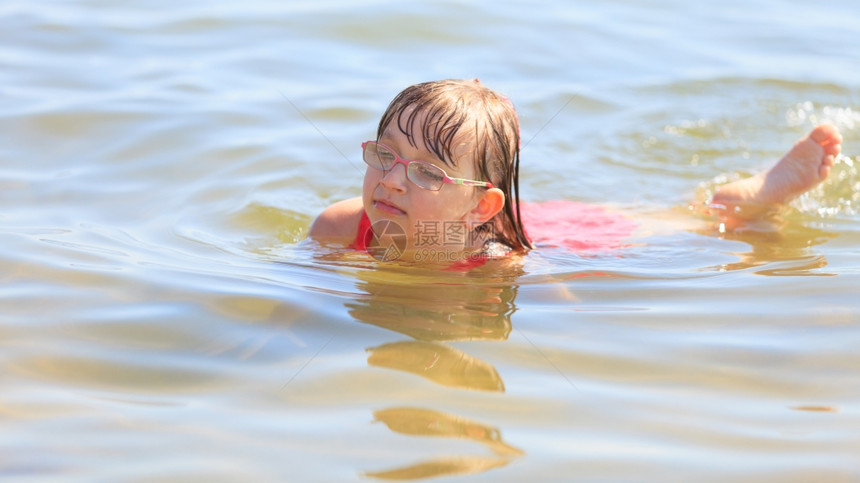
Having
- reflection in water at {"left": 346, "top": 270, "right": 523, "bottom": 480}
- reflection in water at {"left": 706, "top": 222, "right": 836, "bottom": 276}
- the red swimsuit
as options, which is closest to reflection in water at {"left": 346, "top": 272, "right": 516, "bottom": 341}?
reflection in water at {"left": 346, "top": 270, "right": 523, "bottom": 480}

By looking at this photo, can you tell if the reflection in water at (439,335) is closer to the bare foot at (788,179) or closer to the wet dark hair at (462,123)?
the wet dark hair at (462,123)

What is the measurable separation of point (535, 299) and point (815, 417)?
45.0 inches

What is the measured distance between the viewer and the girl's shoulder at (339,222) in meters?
4.27

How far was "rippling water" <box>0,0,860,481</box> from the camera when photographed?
2266mm

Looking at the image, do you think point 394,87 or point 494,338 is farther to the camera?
point 394,87

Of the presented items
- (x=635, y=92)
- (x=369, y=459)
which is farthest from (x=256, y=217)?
(x=635, y=92)

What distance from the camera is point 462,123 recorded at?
3.62 metres

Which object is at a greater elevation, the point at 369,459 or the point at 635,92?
the point at 635,92

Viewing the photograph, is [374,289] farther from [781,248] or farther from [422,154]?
[781,248]

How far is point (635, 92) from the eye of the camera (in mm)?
7113

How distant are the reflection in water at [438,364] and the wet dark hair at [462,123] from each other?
103cm

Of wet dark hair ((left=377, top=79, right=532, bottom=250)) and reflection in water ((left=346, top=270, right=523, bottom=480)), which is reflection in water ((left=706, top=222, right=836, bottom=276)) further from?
reflection in water ((left=346, top=270, right=523, bottom=480))

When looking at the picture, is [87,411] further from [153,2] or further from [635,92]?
[153,2]

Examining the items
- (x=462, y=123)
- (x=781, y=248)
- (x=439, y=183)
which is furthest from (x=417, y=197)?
(x=781, y=248)
